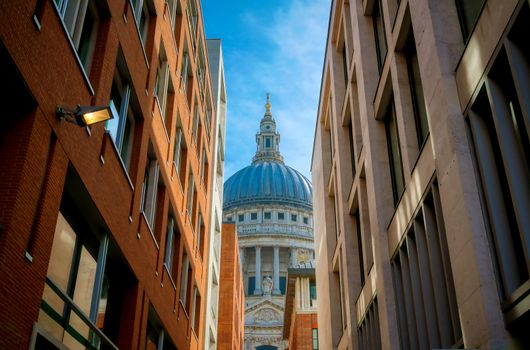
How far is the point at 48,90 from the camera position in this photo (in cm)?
→ 1110

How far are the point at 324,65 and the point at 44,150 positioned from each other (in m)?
24.5

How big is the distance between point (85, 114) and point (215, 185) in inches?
1145

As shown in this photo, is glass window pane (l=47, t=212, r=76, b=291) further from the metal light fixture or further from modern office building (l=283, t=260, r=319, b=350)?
modern office building (l=283, t=260, r=319, b=350)

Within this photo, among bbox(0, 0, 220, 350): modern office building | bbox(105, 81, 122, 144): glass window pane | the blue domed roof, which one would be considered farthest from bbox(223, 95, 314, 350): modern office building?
bbox(105, 81, 122, 144): glass window pane

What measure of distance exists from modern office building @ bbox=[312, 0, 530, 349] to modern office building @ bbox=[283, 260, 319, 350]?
28.4 meters

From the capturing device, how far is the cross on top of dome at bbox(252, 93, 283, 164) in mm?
166812

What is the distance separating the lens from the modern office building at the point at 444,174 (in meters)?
10.2

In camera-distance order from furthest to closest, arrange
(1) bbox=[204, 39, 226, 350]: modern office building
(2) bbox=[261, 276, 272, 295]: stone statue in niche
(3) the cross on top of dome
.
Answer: (3) the cross on top of dome, (2) bbox=[261, 276, 272, 295]: stone statue in niche, (1) bbox=[204, 39, 226, 350]: modern office building

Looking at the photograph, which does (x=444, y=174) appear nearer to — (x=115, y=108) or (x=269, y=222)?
(x=115, y=108)

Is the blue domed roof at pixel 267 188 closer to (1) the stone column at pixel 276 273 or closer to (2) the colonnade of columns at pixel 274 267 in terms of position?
(2) the colonnade of columns at pixel 274 267

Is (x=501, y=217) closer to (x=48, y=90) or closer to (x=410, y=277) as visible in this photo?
(x=410, y=277)

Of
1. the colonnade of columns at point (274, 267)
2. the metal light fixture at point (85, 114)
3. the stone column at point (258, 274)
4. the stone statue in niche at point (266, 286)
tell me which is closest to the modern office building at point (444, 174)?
the metal light fixture at point (85, 114)

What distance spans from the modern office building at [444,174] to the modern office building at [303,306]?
28.4m

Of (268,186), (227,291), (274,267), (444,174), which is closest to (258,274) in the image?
(274,267)
